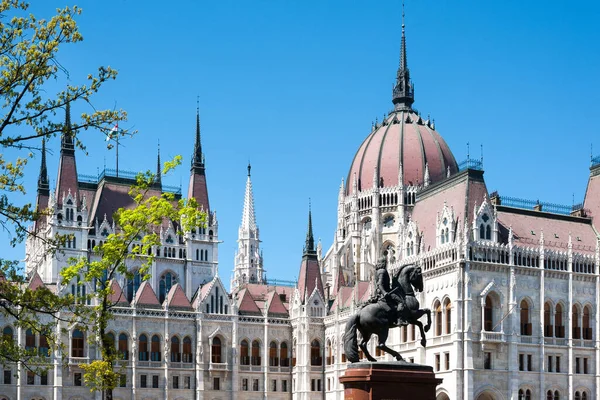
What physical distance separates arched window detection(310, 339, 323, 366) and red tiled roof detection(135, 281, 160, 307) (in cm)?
1572

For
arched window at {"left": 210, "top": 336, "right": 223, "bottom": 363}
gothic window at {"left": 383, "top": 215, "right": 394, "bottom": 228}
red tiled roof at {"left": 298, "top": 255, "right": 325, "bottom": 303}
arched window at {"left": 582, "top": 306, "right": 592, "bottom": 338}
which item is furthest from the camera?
gothic window at {"left": 383, "top": 215, "right": 394, "bottom": 228}

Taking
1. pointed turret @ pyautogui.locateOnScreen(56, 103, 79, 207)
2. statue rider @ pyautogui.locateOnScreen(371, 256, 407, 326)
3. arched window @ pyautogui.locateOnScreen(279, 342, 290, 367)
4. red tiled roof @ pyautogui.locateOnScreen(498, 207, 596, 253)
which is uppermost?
pointed turret @ pyautogui.locateOnScreen(56, 103, 79, 207)

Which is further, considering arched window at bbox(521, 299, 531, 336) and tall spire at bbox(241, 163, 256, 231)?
tall spire at bbox(241, 163, 256, 231)

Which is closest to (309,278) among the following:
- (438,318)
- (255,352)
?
(255,352)

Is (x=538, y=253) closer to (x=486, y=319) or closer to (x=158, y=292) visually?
(x=486, y=319)

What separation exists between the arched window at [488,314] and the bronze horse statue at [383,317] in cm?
4417

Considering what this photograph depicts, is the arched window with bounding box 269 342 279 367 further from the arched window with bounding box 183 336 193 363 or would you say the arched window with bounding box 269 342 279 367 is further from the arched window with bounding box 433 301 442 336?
the arched window with bounding box 433 301 442 336

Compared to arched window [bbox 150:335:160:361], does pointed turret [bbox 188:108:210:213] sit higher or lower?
higher

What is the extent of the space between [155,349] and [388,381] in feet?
213

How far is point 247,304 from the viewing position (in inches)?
3708

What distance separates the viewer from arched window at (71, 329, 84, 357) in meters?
84.8

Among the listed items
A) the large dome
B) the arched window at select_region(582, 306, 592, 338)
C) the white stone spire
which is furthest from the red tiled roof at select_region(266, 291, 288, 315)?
the white stone spire

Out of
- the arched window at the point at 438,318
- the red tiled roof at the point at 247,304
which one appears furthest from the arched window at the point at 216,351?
the arched window at the point at 438,318

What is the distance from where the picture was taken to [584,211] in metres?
83.2
